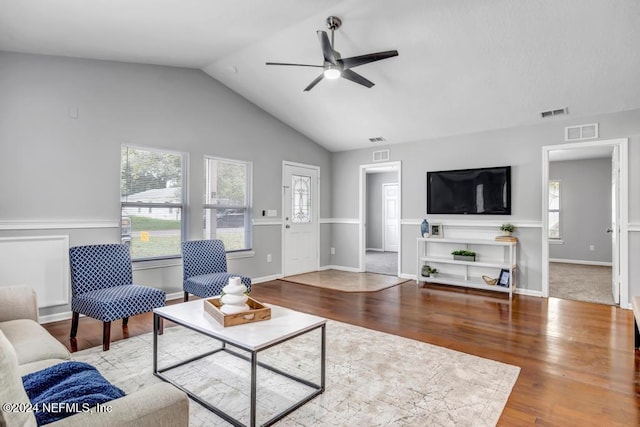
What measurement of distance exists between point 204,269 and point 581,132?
518cm

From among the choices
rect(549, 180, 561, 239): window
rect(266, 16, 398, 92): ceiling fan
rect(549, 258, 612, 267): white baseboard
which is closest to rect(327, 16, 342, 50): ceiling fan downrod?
rect(266, 16, 398, 92): ceiling fan

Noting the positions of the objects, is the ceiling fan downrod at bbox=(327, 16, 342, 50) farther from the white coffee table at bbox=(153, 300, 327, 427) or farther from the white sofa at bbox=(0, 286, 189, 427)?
the white sofa at bbox=(0, 286, 189, 427)

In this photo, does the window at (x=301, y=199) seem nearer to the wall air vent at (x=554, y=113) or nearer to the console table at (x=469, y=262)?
the console table at (x=469, y=262)

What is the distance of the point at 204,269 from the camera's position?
13.7ft

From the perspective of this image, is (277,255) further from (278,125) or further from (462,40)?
(462,40)

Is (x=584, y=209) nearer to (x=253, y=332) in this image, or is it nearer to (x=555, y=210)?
(x=555, y=210)

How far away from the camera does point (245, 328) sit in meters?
2.11

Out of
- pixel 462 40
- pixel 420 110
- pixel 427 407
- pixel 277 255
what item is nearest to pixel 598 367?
pixel 427 407

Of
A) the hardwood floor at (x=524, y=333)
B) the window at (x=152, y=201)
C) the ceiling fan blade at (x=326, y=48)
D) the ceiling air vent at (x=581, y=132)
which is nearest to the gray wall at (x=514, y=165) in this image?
the ceiling air vent at (x=581, y=132)

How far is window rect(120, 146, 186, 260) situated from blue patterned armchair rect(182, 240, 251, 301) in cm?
66

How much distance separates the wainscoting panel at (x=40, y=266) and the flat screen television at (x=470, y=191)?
515 cm

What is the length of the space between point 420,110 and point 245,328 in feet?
13.7

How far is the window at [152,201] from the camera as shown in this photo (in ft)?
14.0

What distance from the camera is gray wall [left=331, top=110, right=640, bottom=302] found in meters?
4.33
